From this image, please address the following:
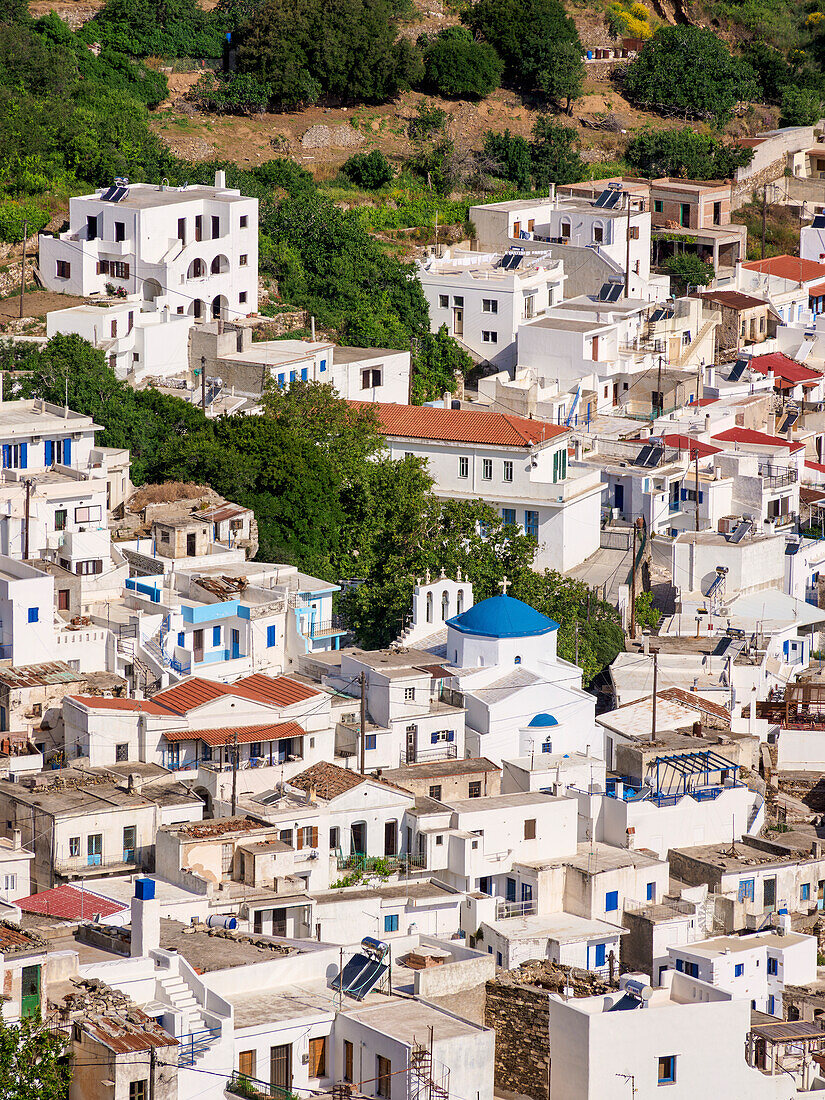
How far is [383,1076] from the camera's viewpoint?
29.4 m

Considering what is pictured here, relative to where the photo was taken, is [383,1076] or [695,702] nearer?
[383,1076]

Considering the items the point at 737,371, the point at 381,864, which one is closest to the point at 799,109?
the point at 737,371

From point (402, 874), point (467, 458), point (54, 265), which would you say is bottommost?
point (402, 874)

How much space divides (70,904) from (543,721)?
11.6 meters

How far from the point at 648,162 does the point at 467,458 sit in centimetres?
2909

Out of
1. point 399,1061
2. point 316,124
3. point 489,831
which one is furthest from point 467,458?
point 399,1061

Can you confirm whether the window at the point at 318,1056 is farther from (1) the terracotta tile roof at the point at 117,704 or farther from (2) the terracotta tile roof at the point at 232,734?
(1) the terracotta tile roof at the point at 117,704

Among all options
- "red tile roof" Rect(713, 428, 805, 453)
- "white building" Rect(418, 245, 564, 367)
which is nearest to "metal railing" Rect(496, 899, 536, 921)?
"red tile roof" Rect(713, 428, 805, 453)

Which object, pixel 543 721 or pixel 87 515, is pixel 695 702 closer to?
pixel 543 721

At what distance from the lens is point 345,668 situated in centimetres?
4272

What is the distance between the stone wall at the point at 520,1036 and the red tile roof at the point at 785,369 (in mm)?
35499

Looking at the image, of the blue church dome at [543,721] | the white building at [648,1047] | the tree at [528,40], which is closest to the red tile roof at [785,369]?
the tree at [528,40]

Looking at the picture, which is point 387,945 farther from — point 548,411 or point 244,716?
point 548,411

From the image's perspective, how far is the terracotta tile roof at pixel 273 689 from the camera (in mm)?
40688
